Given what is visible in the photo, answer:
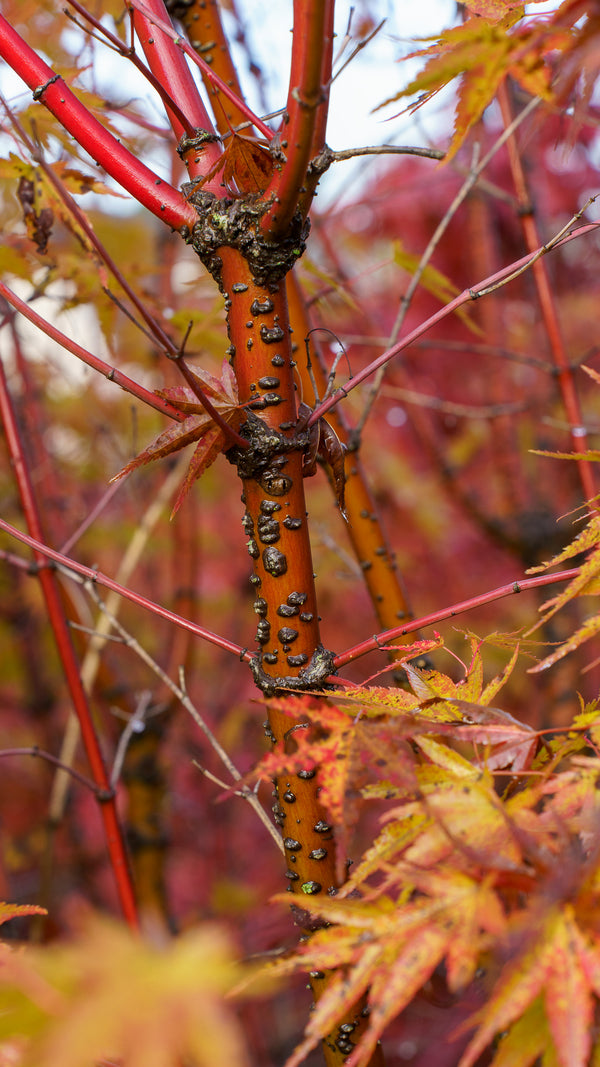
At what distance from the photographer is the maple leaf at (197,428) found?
564 millimetres

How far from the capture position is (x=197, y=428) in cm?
58

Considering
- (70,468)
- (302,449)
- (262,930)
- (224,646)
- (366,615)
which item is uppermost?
(70,468)

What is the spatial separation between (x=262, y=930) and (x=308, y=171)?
155 cm

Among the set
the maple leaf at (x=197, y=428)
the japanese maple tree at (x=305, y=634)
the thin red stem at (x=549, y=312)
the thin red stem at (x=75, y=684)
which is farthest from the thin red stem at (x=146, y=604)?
the thin red stem at (x=549, y=312)

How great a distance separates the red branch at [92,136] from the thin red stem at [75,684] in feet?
1.45

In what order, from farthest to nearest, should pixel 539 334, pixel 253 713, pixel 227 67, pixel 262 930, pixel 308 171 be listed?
pixel 253 713 → pixel 539 334 → pixel 262 930 → pixel 227 67 → pixel 308 171

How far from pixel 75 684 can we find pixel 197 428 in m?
0.53

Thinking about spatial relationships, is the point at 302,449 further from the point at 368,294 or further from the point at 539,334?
the point at 368,294

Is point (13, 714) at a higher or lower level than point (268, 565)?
higher

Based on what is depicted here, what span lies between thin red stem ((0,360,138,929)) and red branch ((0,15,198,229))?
17.4 inches

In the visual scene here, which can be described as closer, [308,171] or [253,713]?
[308,171]

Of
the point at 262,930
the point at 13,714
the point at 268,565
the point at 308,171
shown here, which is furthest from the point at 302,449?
the point at 13,714

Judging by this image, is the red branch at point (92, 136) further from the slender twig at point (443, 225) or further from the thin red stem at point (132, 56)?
the slender twig at point (443, 225)

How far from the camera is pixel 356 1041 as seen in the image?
64 centimetres
